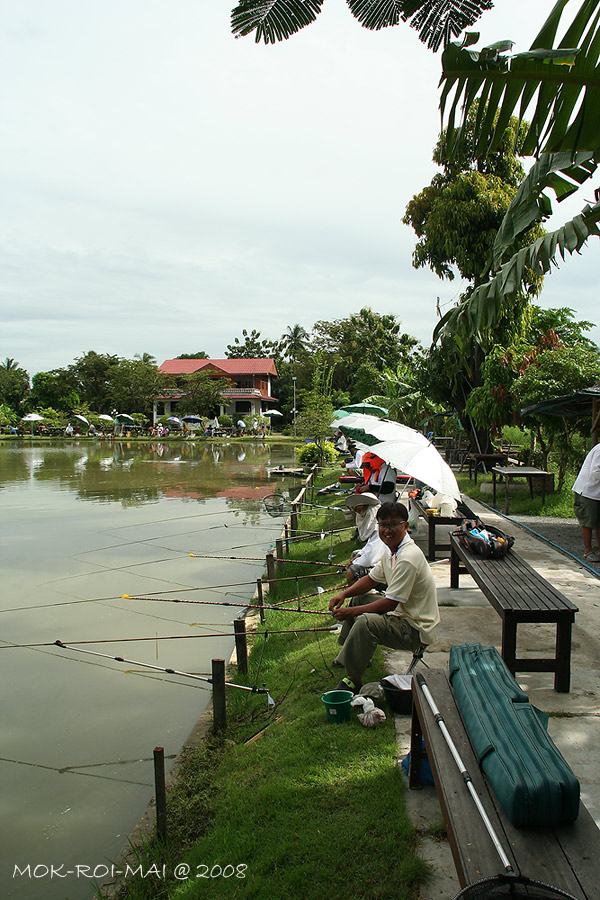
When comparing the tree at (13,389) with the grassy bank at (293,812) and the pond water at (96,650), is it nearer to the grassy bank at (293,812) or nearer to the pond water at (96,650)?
the pond water at (96,650)

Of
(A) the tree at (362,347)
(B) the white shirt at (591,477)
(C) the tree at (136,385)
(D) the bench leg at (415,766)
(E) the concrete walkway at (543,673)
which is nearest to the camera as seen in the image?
(E) the concrete walkway at (543,673)

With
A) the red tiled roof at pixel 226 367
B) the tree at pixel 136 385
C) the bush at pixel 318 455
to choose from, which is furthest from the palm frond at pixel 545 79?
the red tiled roof at pixel 226 367

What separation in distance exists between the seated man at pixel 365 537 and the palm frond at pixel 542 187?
2635 millimetres

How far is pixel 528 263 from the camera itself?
16.1 ft

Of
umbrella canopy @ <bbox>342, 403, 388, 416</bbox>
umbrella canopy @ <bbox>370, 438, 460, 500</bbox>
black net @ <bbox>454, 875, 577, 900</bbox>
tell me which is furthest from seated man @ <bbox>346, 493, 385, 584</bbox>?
umbrella canopy @ <bbox>342, 403, 388, 416</bbox>

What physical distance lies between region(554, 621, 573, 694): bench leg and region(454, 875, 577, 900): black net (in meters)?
2.53

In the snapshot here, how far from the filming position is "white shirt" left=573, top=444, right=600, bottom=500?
7355 mm

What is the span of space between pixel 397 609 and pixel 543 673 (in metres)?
1.32

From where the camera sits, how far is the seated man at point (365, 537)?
5.77 metres

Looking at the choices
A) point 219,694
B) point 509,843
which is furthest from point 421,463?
point 509,843

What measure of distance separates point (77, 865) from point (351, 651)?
7.44 feet

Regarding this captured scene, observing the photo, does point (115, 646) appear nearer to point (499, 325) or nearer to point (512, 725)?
point (512, 725)

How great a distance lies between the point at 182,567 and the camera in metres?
11.5

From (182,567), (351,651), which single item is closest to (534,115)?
(351,651)
